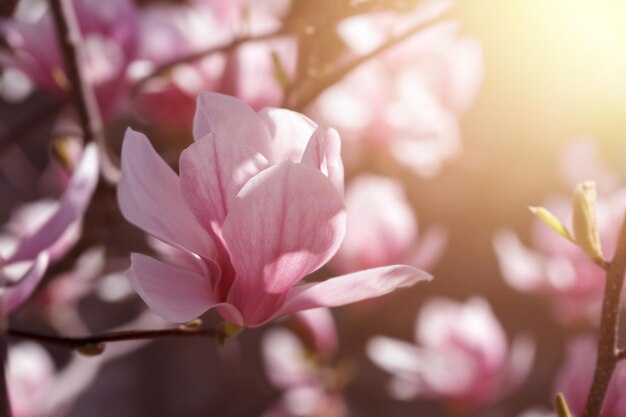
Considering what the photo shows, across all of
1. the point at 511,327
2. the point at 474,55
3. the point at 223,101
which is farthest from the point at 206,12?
the point at 511,327

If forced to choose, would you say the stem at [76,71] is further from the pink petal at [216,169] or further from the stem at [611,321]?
the stem at [611,321]

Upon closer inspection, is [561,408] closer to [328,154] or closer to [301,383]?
[328,154]

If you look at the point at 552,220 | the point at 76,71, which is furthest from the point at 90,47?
the point at 552,220

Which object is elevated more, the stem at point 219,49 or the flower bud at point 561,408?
the stem at point 219,49

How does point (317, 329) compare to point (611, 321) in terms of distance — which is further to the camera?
point (317, 329)

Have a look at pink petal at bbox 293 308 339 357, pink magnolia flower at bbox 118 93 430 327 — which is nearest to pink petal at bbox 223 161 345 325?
pink magnolia flower at bbox 118 93 430 327

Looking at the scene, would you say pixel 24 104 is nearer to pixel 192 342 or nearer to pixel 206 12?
pixel 192 342

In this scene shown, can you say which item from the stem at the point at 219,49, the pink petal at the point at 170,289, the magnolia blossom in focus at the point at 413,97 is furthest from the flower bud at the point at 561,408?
the magnolia blossom in focus at the point at 413,97
